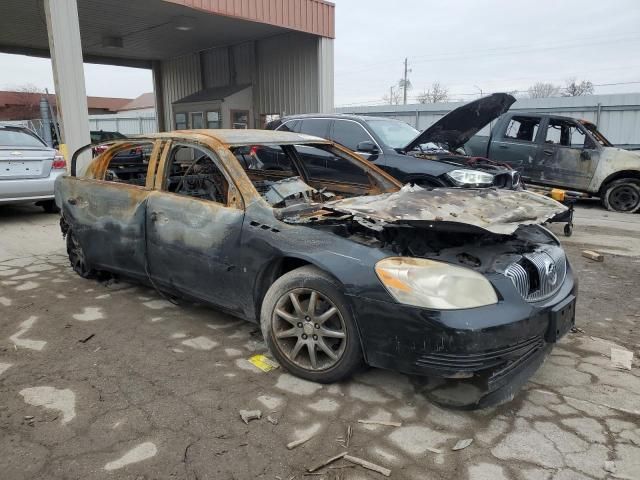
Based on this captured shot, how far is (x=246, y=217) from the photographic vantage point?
3262 millimetres

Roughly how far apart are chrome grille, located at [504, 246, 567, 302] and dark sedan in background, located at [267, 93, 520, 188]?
3.55 m

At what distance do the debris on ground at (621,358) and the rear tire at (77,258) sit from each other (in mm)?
4452

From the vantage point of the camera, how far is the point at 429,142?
7.12 metres

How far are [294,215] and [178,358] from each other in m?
1.24

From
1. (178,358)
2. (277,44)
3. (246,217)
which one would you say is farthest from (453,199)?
(277,44)

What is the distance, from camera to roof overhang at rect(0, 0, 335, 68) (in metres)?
11.3

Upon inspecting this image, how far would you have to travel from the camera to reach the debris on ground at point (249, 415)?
103 inches

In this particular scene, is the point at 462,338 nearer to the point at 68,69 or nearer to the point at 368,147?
the point at 368,147

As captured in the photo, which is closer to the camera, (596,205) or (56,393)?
(56,393)

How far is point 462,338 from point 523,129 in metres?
8.77

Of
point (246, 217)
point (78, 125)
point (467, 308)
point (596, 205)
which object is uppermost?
point (78, 125)

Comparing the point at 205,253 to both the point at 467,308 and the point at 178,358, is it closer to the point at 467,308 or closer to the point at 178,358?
the point at 178,358

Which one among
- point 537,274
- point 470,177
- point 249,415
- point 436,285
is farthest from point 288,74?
point 249,415

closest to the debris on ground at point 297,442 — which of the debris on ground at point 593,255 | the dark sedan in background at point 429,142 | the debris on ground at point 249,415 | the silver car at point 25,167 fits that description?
the debris on ground at point 249,415
